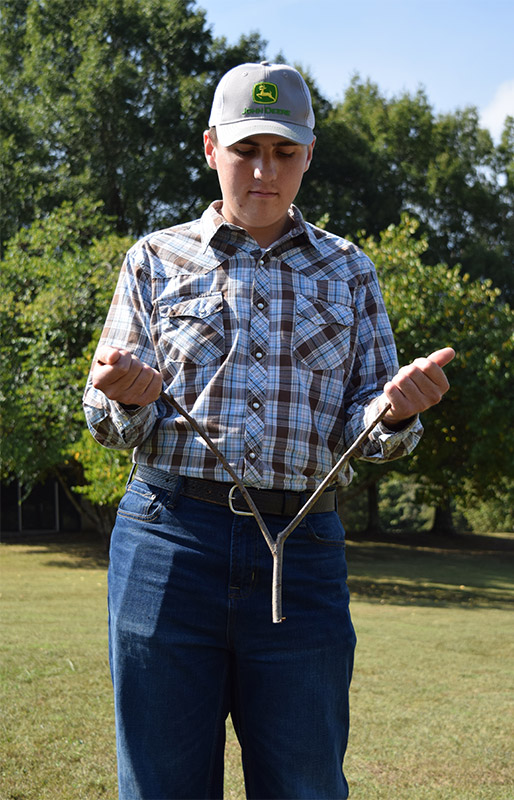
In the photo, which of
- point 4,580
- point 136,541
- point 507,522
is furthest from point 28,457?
point 507,522

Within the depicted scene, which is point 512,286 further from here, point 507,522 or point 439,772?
point 439,772

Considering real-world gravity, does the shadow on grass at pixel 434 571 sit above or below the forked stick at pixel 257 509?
below

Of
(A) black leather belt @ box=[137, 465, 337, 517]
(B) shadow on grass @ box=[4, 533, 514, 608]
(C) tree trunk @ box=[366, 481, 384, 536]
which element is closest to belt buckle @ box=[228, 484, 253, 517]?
(A) black leather belt @ box=[137, 465, 337, 517]

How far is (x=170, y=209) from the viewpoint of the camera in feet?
71.3

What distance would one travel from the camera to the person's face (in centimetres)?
219

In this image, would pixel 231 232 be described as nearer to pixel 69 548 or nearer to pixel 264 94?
pixel 264 94

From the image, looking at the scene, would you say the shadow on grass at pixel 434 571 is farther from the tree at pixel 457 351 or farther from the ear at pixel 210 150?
the ear at pixel 210 150

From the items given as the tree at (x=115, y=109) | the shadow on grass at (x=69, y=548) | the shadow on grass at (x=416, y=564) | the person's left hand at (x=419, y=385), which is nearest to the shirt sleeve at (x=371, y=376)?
the person's left hand at (x=419, y=385)

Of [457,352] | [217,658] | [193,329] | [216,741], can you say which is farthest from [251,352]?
[457,352]

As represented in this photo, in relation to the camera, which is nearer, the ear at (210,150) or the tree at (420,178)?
the ear at (210,150)

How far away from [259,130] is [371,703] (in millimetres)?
4631

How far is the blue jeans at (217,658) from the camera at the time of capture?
2029mm

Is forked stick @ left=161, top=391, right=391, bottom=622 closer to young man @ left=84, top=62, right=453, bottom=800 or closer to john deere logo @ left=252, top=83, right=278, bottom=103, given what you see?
young man @ left=84, top=62, right=453, bottom=800

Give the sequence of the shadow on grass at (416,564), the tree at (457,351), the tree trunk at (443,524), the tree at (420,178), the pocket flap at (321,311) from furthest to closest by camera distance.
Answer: the tree trunk at (443,524) < the tree at (420,178) < the tree at (457,351) < the shadow on grass at (416,564) < the pocket flap at (321,311)
